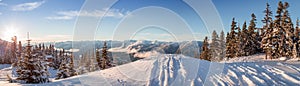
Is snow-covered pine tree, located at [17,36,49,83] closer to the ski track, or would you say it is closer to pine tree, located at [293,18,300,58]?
the ski track

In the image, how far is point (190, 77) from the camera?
14.2m

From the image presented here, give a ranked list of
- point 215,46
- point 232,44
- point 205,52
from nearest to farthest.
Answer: point 232,44 → point 205,52 → point 215,46

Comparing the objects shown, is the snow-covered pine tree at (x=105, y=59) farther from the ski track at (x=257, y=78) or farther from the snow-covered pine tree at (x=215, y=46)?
the snow-covered pine tree at (x=215, y=46)

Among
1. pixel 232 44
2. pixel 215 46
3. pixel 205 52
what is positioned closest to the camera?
pixel 232 44

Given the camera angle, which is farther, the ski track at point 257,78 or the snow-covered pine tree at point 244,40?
the snow-covered pine tree at point 244,40

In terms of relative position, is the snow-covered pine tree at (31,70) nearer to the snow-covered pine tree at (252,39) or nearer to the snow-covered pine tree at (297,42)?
the snow-covered pine tree at (297,42)

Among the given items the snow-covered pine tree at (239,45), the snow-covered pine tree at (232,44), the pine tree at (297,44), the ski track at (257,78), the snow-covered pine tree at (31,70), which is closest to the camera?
the ski track at (257,78)

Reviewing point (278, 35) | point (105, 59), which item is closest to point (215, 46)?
point (278, 35)

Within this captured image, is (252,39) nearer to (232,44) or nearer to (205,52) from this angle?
(232,44)

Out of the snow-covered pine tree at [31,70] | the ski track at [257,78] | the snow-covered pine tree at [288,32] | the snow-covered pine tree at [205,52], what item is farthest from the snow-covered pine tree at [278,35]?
the snow-covered pine tree at [31,70]

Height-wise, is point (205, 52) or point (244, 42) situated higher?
point (244, 42)

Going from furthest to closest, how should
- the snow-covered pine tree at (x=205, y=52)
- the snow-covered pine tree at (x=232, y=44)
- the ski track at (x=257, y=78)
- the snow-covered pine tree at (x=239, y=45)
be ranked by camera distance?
the snow-covered pine tree at (x=205, y=52) < the snow-covered pine tree at (x=232, y=44) < the snow-covered pine tree at (x=239, y=45) < the ski track at (x=257, y=78)

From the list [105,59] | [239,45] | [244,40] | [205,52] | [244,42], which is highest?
[244,40]

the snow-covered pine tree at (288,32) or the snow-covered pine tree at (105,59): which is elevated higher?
the snow-covered pine tree at (288,32)
